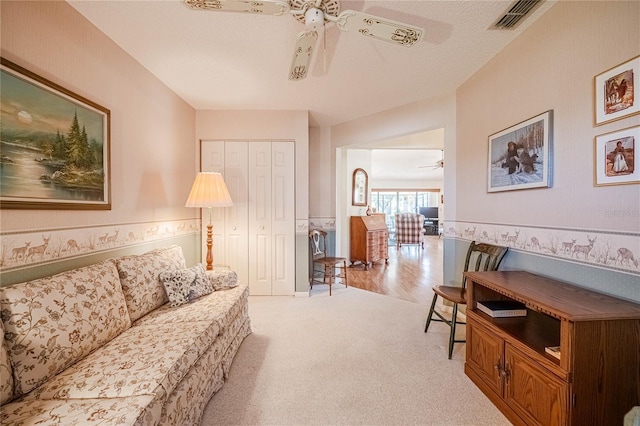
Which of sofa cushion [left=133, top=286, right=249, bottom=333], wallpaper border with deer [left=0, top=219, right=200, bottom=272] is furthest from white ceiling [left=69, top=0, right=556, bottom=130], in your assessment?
sofa cushion [left=133, top=286, right=249, bottom=333]

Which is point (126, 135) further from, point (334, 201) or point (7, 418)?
point (334, 201)

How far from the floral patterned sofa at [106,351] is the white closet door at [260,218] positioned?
1607 millimetres

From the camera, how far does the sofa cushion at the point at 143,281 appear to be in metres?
1.86

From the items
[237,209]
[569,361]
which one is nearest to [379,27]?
[569,361]

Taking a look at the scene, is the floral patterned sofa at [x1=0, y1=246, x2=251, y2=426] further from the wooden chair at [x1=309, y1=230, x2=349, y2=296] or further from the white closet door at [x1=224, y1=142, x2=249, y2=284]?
the wooden chair at [x1=309, y1=230, x2=349, y2=296]

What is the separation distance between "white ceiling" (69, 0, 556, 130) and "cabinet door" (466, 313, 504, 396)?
218cm

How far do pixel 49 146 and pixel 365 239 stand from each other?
4371 mm

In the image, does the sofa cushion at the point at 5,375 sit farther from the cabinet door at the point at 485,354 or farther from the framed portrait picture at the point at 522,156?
the framed portrait picture at the point at 522,156

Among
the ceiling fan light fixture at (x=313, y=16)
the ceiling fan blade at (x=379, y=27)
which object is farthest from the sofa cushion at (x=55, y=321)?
the ceiling fan blade at (x=379, y=27)

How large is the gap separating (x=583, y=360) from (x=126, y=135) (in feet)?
11.0

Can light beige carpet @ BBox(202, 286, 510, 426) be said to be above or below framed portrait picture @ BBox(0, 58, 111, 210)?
below

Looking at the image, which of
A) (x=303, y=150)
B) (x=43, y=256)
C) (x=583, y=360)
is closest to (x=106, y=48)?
(x=43, y=256)

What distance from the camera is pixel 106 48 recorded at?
6.75 feet

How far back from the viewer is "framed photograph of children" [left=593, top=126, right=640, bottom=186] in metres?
1.33
